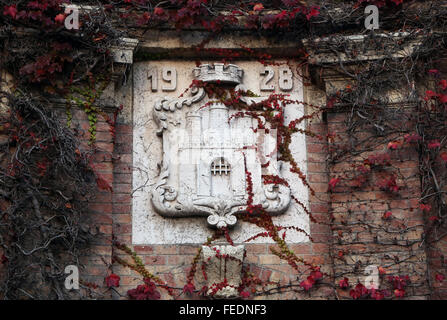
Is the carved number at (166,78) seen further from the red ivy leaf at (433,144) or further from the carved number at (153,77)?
the red ivy leaf at (433,144)

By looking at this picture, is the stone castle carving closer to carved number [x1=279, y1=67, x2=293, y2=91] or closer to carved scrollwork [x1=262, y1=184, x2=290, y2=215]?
carved scrollwork [x1=262, y1=184, x2=290, y2=215]

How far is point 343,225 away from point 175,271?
1378 mm

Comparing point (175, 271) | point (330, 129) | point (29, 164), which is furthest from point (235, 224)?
point (29, 164)

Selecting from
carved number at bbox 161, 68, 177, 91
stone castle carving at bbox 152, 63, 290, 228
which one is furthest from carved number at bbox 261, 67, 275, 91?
carved number at bbox 161, 68, 177, 91

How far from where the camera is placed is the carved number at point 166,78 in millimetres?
8492

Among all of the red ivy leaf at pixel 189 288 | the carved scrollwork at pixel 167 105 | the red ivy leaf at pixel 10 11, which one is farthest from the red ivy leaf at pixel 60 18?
the red ivy leaf at pixel 189 288

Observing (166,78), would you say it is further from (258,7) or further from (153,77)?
(258,7)

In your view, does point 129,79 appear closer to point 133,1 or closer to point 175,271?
point 133,1

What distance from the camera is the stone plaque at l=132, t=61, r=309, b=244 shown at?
811 cm

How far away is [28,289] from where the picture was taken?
24.9 ft

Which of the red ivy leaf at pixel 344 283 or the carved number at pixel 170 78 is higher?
the carved number at pixel 170 78

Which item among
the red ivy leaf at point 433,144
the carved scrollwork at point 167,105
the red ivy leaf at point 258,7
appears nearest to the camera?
the red ivy leaf at point 433,144

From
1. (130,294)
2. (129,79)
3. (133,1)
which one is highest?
(133,1)

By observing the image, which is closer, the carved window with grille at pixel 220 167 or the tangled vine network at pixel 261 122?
the tangled vine network at pixel 261 122
